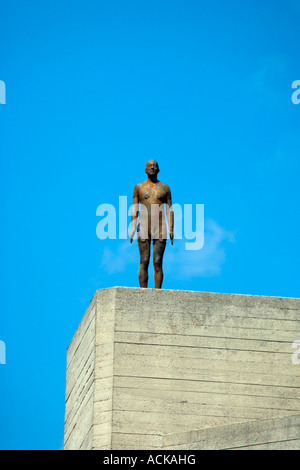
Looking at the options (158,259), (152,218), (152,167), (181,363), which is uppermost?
(152,167)

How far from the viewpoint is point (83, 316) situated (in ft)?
83.9

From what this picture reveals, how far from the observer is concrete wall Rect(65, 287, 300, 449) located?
2280 centimetres

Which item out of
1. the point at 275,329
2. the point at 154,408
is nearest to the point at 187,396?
the point at 154,408

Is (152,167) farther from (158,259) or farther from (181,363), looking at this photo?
(181,363)

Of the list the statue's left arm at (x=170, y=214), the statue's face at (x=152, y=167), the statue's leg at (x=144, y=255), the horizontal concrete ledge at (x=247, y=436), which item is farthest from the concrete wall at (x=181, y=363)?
the statue's face at (x=152, y=167)

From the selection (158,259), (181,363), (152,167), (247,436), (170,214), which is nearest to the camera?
(247,436)

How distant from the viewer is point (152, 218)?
84.2 feet

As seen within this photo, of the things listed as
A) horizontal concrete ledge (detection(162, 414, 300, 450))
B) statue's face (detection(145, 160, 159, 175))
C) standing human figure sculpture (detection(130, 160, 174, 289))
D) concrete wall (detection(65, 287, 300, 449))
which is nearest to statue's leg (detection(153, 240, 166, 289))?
standing human figure sculpture (detection(130, 160, 174, 289))

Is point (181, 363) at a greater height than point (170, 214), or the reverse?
point (170, 214)

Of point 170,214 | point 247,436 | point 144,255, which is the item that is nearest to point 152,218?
point 170,214

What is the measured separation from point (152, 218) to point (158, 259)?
1.00 meters

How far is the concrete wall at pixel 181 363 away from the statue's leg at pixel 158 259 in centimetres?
144
